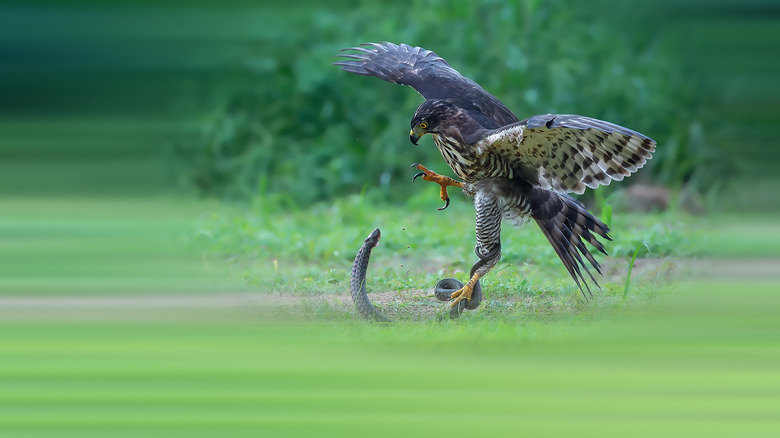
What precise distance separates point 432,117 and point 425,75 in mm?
542

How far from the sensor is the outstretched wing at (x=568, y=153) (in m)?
4.33

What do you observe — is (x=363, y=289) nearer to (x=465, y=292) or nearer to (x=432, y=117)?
(x=465, y=292)

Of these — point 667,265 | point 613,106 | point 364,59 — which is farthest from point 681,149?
point 364,59

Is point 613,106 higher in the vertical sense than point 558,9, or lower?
lower

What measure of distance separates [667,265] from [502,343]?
1.83 metres

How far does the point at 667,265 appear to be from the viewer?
563cm

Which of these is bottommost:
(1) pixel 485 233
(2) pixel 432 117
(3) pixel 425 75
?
(1) pixel 485 233

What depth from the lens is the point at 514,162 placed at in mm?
4703

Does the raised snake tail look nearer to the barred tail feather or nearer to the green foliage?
the barred tail feather

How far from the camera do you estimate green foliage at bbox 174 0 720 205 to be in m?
7.47

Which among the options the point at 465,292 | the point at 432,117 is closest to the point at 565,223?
the point at 465,292

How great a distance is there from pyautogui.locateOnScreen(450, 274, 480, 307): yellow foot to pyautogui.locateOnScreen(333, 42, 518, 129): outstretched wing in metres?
0.79

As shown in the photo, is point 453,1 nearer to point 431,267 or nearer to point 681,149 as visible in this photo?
point 681,149

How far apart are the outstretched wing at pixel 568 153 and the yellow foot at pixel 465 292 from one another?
60 centimetres
